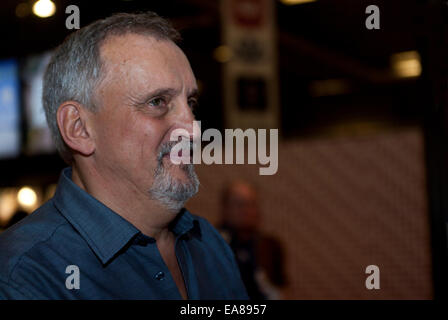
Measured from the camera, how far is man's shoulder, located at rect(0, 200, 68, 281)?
879 mm

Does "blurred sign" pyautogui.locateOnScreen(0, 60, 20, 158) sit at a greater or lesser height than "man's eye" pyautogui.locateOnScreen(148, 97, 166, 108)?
greater

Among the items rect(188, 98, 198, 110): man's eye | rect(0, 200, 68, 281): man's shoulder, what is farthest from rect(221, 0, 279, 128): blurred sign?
rect(0, 200, 68, 281): man's shoulder

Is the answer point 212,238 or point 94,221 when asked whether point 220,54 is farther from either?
point 94,221

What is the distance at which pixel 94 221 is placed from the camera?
102 centimetres

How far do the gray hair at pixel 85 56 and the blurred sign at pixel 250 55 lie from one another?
168 centimetres

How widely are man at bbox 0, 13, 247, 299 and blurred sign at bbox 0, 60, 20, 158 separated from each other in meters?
2.51

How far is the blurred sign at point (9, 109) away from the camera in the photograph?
3.46 meters

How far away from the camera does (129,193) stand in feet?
3.54

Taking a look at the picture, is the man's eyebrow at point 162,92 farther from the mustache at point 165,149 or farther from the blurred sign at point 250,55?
the blurred sign at point 250,55

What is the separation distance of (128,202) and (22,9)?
77 cm

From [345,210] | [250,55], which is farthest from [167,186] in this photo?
[345,210]

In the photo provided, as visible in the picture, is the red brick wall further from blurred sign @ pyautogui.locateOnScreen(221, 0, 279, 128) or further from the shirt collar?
the shirt collar
